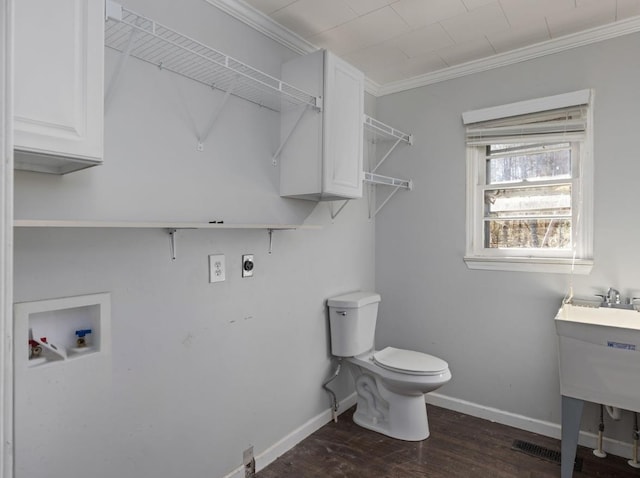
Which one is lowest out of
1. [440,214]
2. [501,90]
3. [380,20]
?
[440,214]

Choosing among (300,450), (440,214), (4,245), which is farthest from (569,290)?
(4,245)

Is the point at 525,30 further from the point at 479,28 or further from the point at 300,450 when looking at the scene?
the point at 300,450

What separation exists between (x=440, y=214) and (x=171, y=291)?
6.21ft

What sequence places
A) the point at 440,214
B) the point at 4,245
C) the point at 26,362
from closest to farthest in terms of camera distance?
the point at 4,245 → the point at 26,362 → the point at 440,214

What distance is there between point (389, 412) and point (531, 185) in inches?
66.2

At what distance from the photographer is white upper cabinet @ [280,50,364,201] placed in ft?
6.61

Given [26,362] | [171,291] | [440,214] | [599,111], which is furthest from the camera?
[440,214]

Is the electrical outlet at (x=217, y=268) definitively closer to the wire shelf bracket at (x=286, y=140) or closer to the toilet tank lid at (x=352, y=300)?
the wire shelf bracket at (x=286, y=140)

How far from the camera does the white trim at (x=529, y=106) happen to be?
221cm

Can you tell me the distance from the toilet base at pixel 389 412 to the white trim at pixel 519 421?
1.12 feet

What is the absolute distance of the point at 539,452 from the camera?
7.15 feet

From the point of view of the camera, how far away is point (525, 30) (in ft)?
7.08

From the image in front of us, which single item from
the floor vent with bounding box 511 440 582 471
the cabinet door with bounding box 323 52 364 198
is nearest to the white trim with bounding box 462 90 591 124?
the cabinet door with bounding box 323 52 364 198

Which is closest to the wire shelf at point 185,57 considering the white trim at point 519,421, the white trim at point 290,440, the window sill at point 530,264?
the window sill at point 530,264
